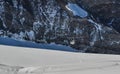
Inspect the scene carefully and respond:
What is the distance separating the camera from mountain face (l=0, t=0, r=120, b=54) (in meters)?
1.21

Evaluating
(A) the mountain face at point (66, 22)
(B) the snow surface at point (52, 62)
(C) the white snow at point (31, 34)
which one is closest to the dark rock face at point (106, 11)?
(A) the mountain face at point (66, 22)

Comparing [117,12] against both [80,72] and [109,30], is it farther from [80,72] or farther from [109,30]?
[80,72]

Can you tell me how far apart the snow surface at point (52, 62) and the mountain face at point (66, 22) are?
36 mm

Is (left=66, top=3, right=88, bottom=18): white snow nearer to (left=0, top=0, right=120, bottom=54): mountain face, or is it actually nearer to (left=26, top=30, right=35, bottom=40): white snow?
(left=0, top=0, right=120, bottom=54): mountain face

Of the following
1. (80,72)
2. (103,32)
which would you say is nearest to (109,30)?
(103,32)

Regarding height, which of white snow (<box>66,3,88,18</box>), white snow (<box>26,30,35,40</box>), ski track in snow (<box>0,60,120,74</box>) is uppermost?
white snow (<box>66,3,88,18</box>)

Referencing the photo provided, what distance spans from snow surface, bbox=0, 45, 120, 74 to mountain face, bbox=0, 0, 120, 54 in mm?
36

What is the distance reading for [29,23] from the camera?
4.13 feet

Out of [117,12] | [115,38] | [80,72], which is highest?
[117,12]

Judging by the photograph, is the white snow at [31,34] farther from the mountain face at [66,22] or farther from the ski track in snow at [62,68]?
the ski track in snow at [62,68]

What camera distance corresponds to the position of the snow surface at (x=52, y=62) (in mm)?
1192

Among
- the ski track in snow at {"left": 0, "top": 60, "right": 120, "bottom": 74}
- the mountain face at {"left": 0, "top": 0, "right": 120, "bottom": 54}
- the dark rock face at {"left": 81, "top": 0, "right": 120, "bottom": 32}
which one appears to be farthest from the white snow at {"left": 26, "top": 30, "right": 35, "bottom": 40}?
the dark rock face at {"left": 81, "top": 0, "right": 120, "bottom": 32}

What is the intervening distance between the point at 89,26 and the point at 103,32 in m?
0.06

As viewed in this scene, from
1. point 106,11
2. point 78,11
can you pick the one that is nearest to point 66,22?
point 78,11
